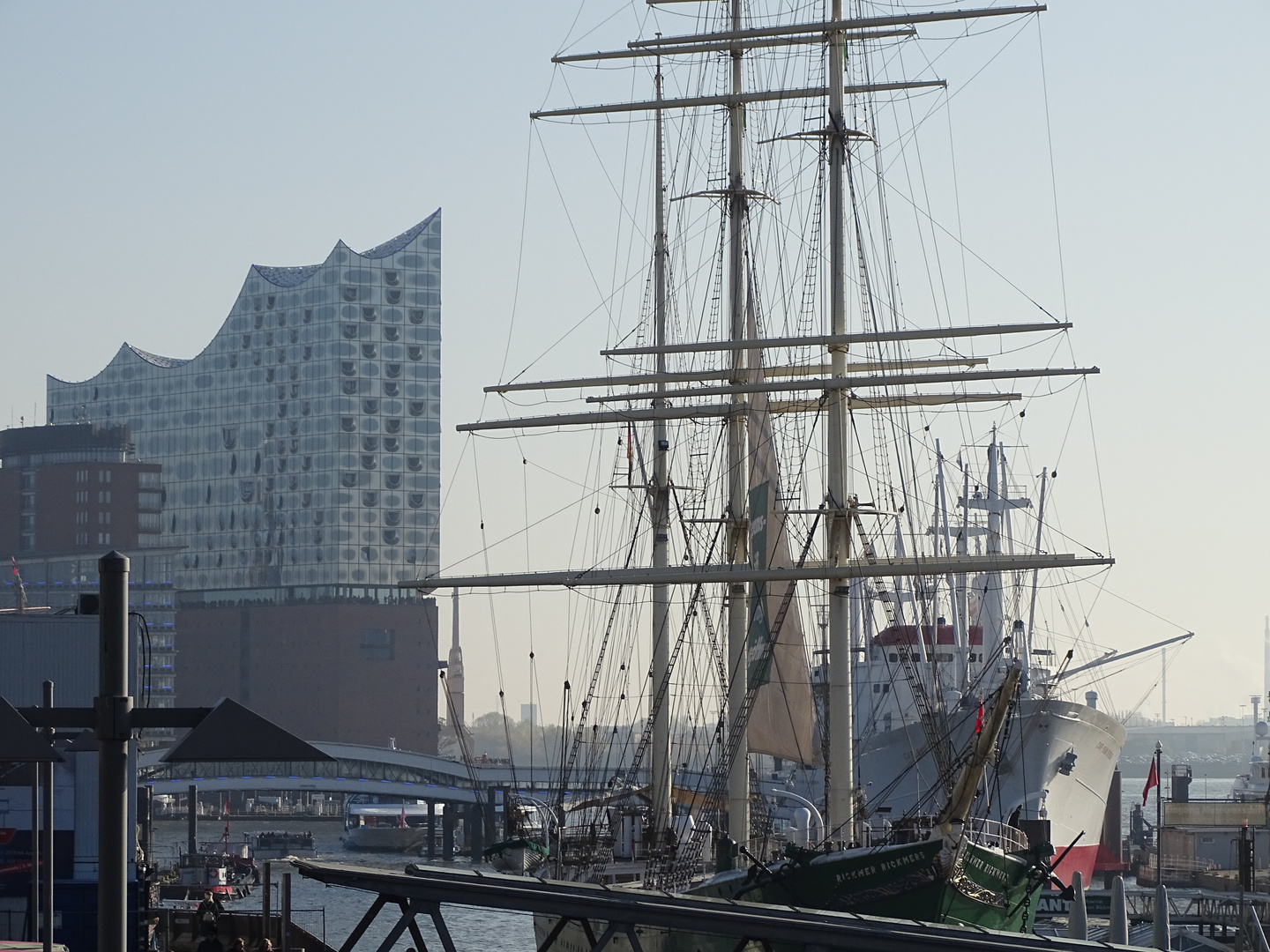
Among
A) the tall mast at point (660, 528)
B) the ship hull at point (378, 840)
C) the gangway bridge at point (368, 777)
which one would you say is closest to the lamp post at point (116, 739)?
the tall mast at point (660, 528)

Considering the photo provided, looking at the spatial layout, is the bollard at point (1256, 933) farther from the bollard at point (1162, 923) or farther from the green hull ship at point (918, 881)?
the green hull ship at point (918, 881)

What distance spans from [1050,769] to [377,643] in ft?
370

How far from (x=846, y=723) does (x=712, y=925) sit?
94.1 feet

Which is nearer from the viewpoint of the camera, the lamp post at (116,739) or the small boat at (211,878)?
the lamp post at (116,739)

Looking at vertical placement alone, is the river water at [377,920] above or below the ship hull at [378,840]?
above

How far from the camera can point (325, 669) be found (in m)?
185

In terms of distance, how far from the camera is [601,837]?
57.3 m

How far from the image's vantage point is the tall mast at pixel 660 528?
60469mm

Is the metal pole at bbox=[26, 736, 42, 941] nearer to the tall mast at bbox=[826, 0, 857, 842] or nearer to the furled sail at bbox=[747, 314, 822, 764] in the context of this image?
the tall mast at bbox=[826, 0, 857, 842]

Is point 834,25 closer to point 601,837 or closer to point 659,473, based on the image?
point 659,473

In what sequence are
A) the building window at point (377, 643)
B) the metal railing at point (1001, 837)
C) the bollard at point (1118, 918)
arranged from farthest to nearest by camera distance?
the building window at point (377, 643) → the metal railing at point (1001, 837) → the bollard at point (1118, 918)

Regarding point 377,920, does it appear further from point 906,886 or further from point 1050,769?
point 906,886

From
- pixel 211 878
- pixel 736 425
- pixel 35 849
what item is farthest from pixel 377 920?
pixel 35 849

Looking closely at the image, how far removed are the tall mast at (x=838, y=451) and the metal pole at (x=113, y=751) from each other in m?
33.2
